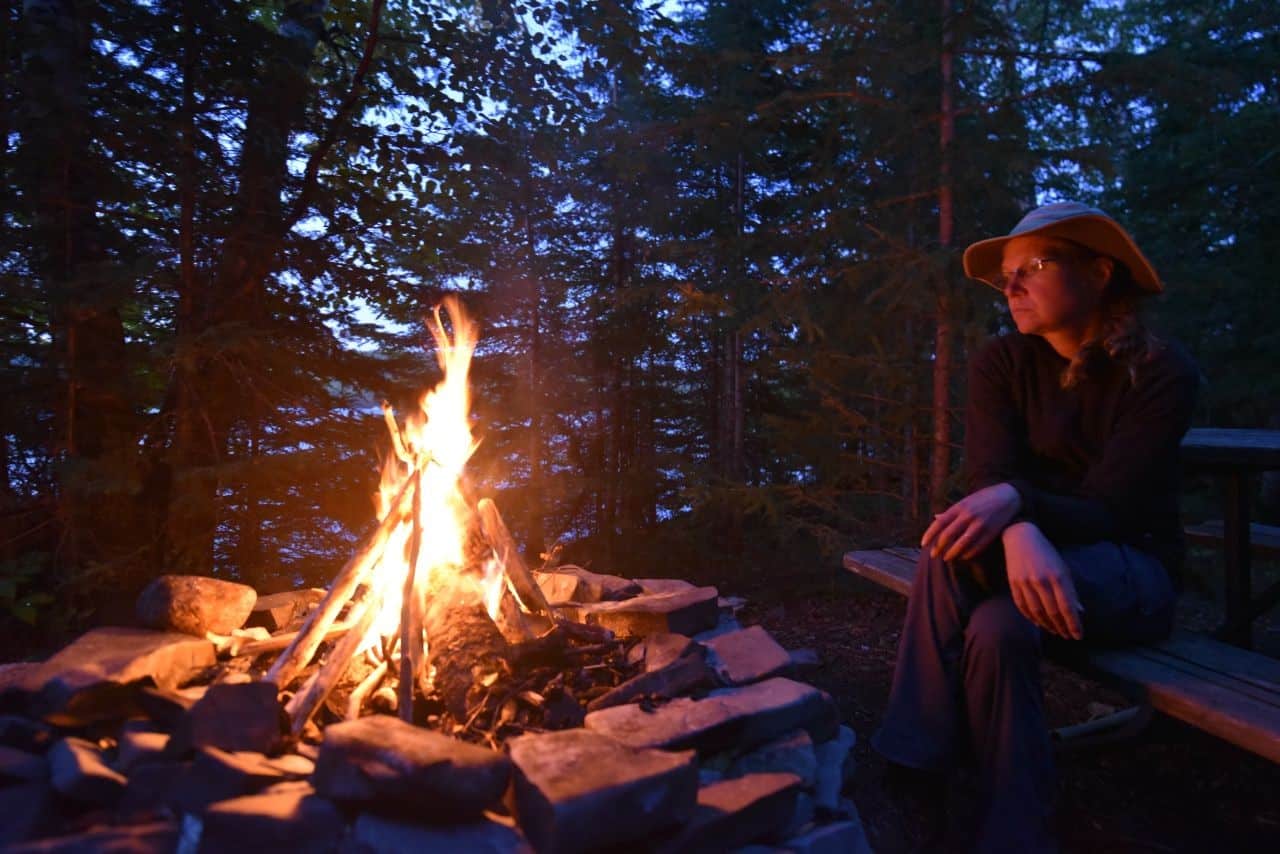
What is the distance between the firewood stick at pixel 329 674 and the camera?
6.79 ft

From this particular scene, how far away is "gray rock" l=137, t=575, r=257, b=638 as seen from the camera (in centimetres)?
248

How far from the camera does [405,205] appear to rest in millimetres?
5141

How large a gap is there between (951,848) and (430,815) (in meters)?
1.60

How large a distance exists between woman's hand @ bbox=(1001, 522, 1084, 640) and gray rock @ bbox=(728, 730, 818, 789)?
0.73 m

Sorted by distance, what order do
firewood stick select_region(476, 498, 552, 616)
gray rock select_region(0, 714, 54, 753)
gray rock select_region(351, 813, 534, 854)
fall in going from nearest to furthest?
gray rock select_region(351, 813, 534, 854), gray rock select_region(0, 714, 54, 753), firewood stick select_region(476, 498, 552, 616)

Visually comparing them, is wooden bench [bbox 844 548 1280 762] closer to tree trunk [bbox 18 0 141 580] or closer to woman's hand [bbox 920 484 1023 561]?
woman's hand [bbox 920 484 1023 561]

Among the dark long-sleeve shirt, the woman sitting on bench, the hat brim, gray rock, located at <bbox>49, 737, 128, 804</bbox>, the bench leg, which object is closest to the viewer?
gray rock, located at <bbox>49, 737, 128, 804</bbox>

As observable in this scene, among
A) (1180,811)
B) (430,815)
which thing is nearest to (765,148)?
(1180,811)

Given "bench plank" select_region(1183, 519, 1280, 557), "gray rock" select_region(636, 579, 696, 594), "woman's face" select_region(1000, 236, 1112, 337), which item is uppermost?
"woman's face" select_region(1000, 236, 1112, 337)

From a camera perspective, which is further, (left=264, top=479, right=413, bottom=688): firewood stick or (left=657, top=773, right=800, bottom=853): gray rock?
(left=264, top=479, right=413, bottom=688): firewood stick

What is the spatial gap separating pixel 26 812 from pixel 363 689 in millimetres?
848

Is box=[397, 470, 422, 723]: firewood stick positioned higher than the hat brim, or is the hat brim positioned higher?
the hat brim

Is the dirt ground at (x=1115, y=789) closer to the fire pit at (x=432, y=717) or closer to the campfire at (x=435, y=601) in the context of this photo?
the fire pit at (x=432, y=717)

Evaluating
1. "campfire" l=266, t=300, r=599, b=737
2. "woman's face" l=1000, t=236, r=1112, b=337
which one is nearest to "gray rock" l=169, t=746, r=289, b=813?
"campfire" l=266, t=300, r=599, b=737
